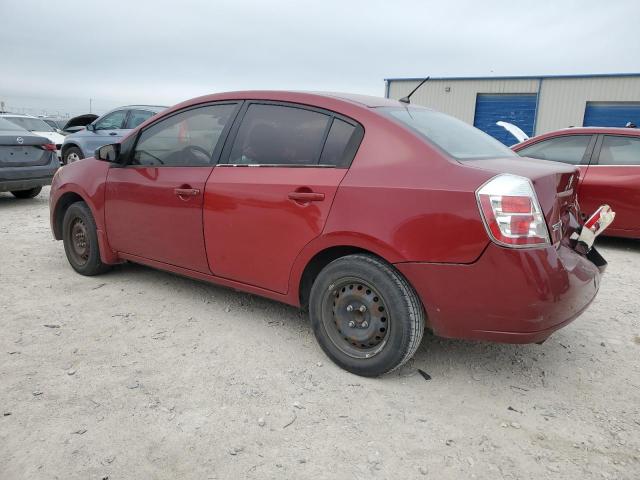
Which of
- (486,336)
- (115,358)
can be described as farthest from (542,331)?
(115,358)

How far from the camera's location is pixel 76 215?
4.46 meters

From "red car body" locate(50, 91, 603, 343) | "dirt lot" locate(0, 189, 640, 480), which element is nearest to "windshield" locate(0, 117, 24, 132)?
"dirt lot" locate(0, 189, 640, 480)

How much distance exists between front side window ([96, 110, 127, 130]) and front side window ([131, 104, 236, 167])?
313 inches

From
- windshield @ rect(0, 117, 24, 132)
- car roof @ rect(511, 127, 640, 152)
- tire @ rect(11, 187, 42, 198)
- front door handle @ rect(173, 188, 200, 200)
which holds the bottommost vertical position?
tire @ rect(11, 187, 42, 198)

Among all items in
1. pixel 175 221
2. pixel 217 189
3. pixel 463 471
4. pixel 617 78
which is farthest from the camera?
pixel 617 78

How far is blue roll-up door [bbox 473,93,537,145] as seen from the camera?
21.3 m

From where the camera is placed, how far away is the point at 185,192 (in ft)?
11.4

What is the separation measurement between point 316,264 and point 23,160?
7.02 metres

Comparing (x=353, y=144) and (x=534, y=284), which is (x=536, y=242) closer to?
(x=534, y=284)

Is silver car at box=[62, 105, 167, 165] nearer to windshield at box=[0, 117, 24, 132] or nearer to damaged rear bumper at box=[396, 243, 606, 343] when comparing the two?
windshield at box=[0, 117, 24, 132]

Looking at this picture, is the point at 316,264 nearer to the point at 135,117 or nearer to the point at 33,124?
the point at 135,117

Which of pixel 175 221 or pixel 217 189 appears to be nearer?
pixel 217 189

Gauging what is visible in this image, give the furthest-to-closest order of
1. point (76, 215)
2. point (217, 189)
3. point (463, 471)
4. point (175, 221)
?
point (76, 215)
point (175, 221)
point (217, 189)
point (463, 471)

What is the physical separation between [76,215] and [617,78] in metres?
21.1
